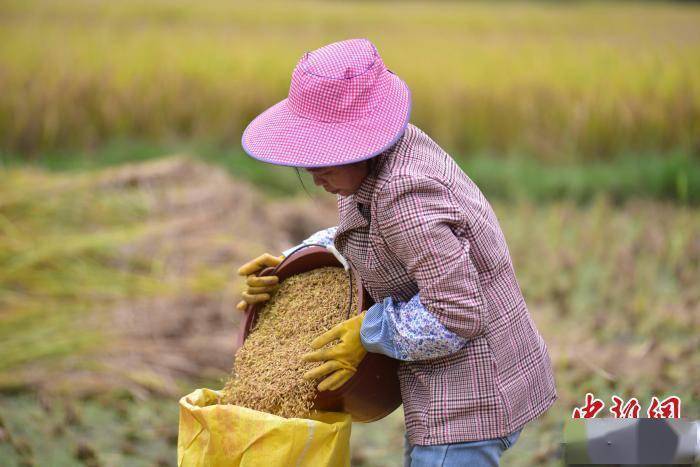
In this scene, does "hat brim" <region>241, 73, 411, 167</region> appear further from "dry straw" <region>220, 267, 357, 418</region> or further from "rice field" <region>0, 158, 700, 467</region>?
"rice field" <region>0, 158, 700, 467</region>

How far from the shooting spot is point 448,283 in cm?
165

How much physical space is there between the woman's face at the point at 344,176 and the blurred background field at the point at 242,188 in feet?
4.75

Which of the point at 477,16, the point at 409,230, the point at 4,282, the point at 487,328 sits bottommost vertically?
the point at 477,16

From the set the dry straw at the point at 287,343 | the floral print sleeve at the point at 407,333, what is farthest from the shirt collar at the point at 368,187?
the dry straw at the point at 287,343

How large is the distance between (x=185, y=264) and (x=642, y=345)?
1960 mm

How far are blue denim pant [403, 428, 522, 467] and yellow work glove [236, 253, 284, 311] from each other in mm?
531

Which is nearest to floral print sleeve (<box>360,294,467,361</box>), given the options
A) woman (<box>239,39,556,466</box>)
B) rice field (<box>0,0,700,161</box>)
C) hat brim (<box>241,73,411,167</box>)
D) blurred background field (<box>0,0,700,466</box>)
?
woman (<box>239,39,556,466</box>)


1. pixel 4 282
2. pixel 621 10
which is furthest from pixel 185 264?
pixel 621 10

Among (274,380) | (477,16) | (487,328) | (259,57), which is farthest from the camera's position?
(477,16)

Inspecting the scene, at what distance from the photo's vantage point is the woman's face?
173 centimetres

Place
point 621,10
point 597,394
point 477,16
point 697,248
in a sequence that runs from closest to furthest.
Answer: point 597,394 → point 697,248 → point 621,10 → point 477,16

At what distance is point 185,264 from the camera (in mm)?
4070

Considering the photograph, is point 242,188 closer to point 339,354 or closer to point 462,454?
point 339,354

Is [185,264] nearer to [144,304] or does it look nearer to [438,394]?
[144,304]
